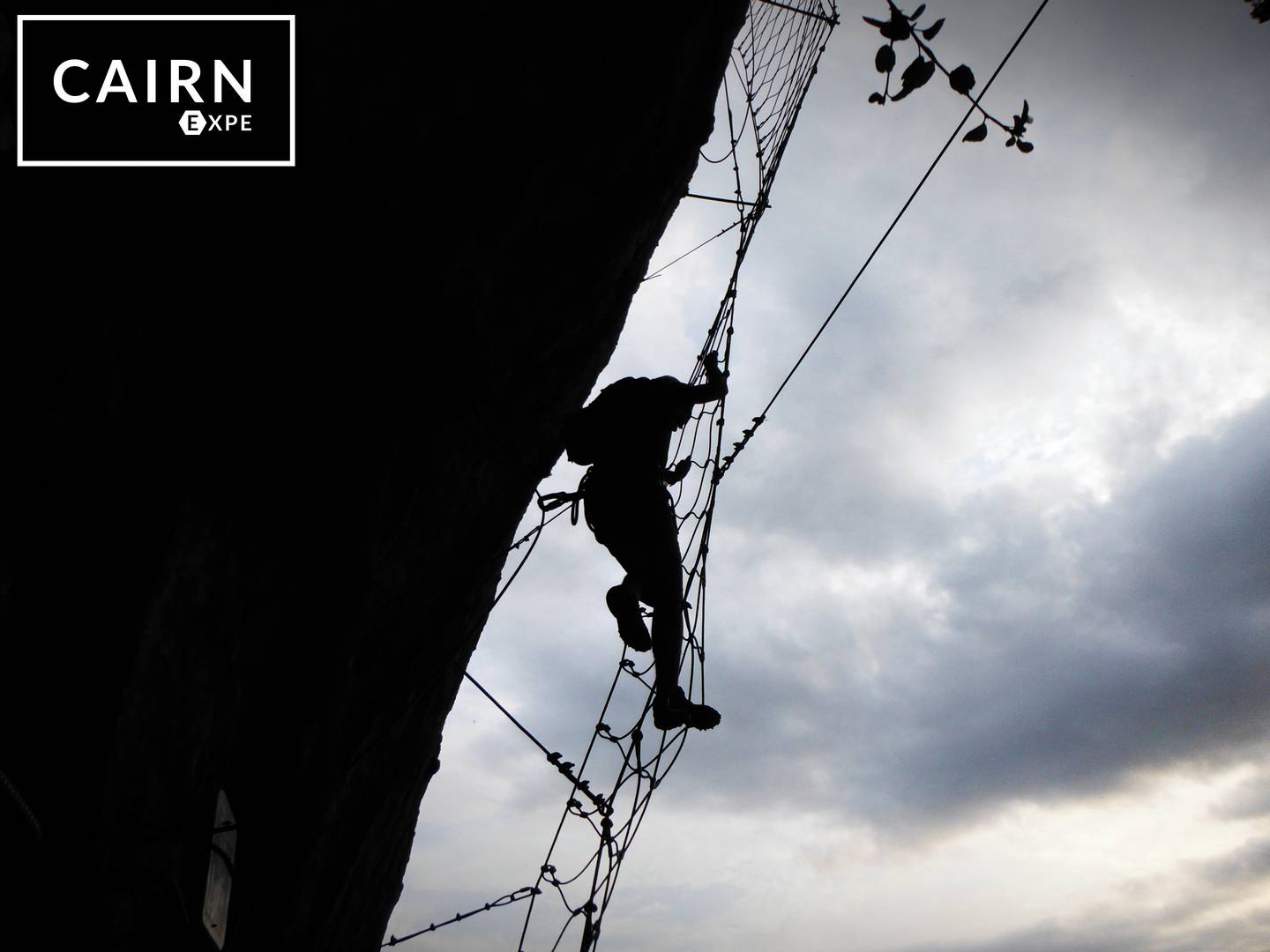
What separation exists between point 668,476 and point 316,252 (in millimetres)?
2610

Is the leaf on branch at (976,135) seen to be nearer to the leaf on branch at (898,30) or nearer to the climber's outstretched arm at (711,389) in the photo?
the leaf on branch at (898,30)

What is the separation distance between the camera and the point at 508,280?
4.78 m

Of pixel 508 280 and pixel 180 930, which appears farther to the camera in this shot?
pixel 508 280

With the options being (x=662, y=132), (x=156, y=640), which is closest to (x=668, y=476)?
(x=662, y=132)

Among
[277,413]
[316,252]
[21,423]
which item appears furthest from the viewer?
[277,413]

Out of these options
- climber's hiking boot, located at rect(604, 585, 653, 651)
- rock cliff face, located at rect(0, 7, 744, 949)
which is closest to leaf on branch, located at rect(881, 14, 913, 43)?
rock cliff face, located at rect(0, 7, 744, 949)

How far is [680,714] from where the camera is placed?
5051 mm

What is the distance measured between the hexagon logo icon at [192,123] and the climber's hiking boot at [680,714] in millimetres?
3666

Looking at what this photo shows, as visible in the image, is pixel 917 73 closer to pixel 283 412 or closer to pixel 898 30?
pixel 898 30

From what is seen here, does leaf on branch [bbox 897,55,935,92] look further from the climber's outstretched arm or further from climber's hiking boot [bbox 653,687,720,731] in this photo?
climber's hiking boot [bbox 653,687,720,731]

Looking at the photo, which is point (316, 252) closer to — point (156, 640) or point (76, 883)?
point (156, 640)

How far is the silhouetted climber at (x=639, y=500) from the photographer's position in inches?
207

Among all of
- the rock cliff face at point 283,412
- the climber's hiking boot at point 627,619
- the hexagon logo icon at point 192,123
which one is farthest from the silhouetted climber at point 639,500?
the hexagon logo icon at point 192,123

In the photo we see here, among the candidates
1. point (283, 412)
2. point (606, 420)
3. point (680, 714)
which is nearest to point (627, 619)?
point (680, 714)
